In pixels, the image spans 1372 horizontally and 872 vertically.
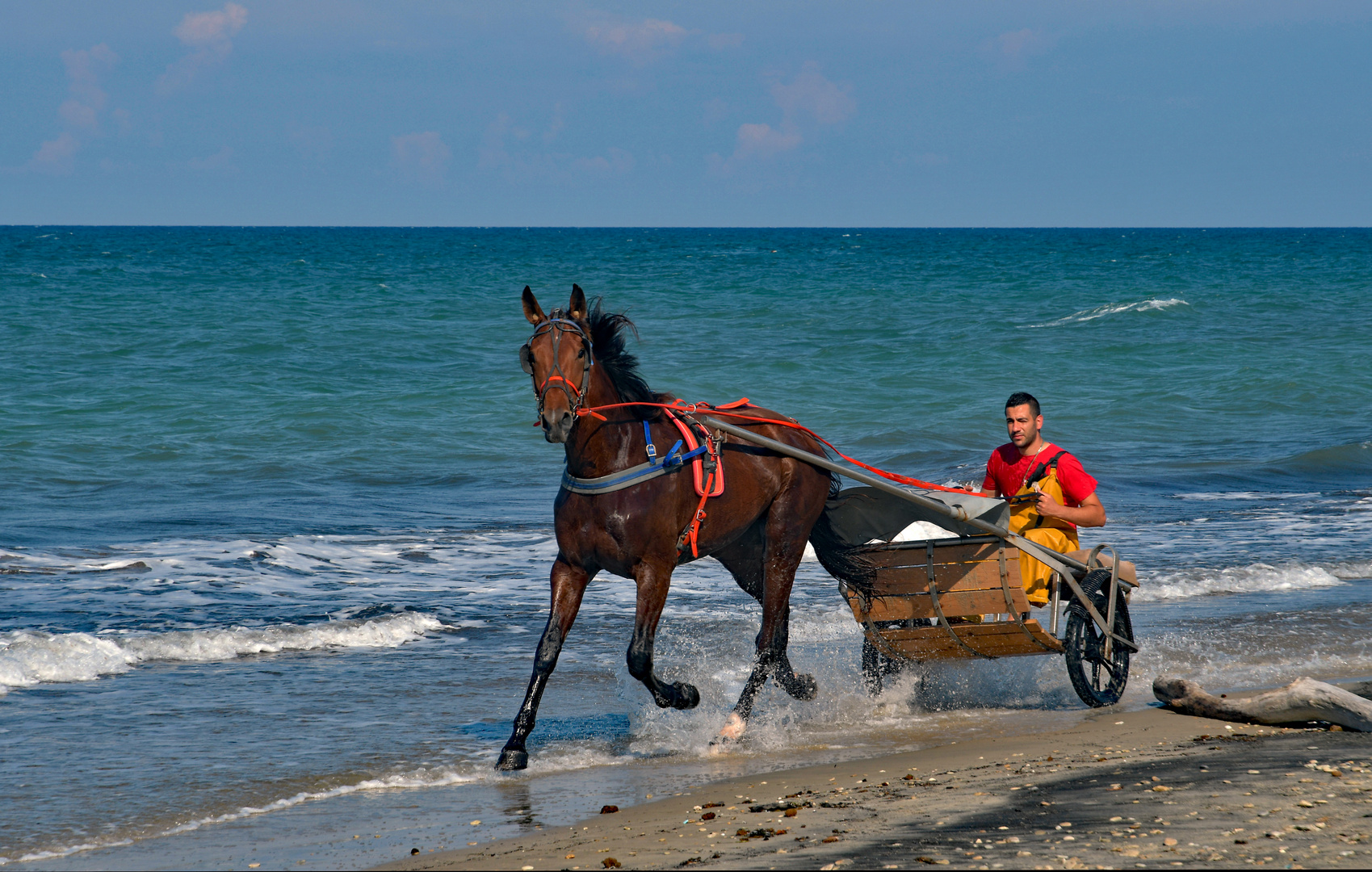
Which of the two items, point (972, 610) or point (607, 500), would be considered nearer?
point (607, 500)

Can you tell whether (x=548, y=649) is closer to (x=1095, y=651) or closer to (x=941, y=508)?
(x=941, y=508)

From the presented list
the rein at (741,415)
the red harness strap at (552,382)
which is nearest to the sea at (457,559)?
the rein at (741,415)

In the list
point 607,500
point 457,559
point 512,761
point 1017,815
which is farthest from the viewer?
point 457,559

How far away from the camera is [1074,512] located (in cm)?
680

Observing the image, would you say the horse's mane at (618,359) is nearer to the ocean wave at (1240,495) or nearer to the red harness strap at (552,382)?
the red harness strap at (552,382)

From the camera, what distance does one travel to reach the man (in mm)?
6816

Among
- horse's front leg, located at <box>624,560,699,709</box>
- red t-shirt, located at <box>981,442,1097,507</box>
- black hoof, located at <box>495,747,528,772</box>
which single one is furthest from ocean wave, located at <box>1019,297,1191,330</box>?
black hoof, located at <box>495,747,528,772</box>

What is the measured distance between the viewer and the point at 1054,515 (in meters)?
6.79

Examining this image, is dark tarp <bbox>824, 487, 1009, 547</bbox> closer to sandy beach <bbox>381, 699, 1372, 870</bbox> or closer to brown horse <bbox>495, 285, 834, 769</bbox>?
brown horse <bbox>495, 285, 834, 769</bbox>

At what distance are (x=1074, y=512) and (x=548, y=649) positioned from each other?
2.94 meters

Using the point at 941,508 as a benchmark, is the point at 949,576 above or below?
below

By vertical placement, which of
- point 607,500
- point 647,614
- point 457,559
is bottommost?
point 457,559

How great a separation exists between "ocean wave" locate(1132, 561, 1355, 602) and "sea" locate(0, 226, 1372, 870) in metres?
0.04

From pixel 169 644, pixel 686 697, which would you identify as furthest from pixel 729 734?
pixel 169 644
